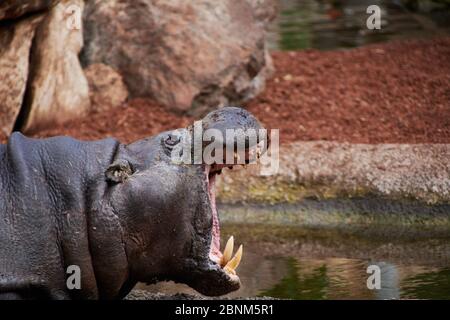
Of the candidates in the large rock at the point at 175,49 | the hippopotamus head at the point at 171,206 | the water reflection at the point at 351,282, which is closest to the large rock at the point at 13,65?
the large rock at the point at 175,49

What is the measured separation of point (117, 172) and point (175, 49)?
15.7ft

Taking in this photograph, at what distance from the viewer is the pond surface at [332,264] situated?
19.6 ft

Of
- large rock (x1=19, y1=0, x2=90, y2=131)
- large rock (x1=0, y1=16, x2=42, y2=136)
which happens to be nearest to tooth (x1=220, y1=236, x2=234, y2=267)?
large rock (x1=0, y1=16, x2=42, y2=136)

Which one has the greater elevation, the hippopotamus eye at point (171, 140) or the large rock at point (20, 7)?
the large rock at point (20, 7)

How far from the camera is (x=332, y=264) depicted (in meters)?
6.66

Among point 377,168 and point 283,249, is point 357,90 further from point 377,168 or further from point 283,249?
point 283,249

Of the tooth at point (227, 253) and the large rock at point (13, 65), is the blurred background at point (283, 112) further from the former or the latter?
the tooth at point (227, 253)

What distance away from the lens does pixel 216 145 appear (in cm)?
470

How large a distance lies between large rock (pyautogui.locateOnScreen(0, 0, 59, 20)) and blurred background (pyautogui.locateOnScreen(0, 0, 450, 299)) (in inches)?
0.6

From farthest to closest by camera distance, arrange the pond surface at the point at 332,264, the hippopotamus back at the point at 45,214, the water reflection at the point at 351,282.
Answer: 1. the pond surface at the point at 332,264
2. the water reflection at the point at 351,282
3. the hippopotamus back at the point at 45,214

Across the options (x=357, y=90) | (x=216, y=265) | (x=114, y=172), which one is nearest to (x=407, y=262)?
(x=216, y=265)

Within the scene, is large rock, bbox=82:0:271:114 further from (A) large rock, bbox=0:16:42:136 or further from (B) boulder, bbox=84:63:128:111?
(A) large rock, bbox=0:16:42:136

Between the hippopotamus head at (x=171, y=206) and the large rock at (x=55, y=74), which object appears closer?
the hippopotamus head at (x=171, y=206)

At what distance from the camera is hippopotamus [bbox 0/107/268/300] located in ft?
15.2
